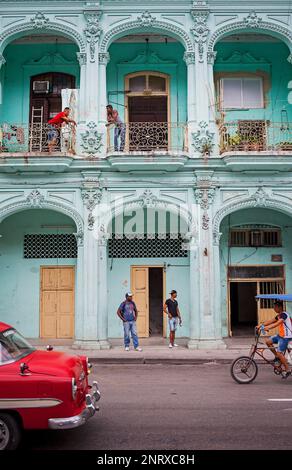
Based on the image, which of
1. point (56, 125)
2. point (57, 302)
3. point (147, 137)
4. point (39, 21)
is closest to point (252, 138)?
point (147, 137)

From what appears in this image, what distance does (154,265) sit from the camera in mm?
14930

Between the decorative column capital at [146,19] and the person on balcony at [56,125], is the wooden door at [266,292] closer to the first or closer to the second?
the person on balcony at [56,125]

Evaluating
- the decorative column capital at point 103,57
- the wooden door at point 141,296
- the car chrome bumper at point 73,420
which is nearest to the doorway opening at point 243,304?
the wooden door at point 141,296

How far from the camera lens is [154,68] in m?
15.0

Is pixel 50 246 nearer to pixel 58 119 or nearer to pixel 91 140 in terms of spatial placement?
pixel 91 140

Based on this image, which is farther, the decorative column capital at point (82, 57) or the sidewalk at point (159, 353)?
the decorative column capital at point (82, 57)

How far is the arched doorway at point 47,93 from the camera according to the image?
14859 mm

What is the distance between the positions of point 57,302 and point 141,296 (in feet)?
9.13

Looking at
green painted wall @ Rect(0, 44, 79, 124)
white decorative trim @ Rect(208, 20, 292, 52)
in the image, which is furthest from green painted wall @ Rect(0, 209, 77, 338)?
white decorative trim @ Rect(208, 20, 292, 52)

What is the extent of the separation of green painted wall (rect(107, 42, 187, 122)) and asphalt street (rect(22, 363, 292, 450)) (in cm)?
903

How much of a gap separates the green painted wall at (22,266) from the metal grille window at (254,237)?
17.6ft
